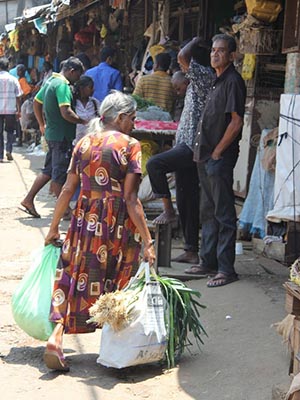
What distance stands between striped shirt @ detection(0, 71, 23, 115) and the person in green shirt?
19.8 feet

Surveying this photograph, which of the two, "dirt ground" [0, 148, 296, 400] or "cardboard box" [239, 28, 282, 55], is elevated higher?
"cardboard box" [239, 28, 282, 55]

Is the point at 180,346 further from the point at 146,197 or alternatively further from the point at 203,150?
the point at 146,197

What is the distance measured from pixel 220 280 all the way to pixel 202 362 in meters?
1.52

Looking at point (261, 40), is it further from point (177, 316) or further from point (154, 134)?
point (177, 316)

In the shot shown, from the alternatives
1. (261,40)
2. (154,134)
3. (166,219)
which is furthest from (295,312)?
(154,134)

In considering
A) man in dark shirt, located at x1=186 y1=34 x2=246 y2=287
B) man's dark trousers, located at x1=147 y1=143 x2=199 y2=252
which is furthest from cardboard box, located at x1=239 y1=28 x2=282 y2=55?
man in dark shirt, located at x1=186 y1=34 x2=246 y2=287

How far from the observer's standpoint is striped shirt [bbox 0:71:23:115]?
14.8m

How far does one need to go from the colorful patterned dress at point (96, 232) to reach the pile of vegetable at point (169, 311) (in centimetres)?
23

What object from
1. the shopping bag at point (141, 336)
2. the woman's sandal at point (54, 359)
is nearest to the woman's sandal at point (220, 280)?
the shopping bag at point (141, 336)

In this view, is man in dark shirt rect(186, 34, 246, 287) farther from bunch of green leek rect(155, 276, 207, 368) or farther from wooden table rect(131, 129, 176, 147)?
wooden table rect(131, 129, 176, 147)

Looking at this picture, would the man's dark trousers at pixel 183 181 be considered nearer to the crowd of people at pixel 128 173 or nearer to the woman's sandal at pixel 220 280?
the crowd of people at pixel 128 173

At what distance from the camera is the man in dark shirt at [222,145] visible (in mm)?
5801

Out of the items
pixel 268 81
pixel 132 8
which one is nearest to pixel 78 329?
pixel 268 81

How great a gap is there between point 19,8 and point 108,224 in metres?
29.8
